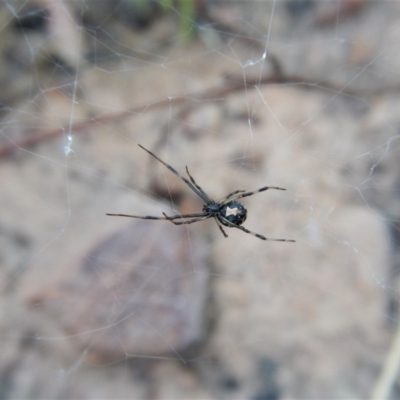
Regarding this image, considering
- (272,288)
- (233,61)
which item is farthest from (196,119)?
(272,288)

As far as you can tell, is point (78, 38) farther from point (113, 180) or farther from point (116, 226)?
point (116, 226)

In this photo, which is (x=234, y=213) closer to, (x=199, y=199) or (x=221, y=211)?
(x=221, y=211)

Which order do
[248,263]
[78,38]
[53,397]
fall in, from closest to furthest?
[53,397] → [248,263] → [78,38]

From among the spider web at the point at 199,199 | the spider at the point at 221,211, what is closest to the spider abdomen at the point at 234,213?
the spider at the point at 221,211

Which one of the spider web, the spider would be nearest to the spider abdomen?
the spider

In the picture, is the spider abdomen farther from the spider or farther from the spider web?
the spider web

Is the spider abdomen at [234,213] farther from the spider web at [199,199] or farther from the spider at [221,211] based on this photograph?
the spider web at [199,199]
